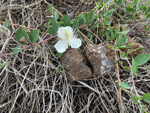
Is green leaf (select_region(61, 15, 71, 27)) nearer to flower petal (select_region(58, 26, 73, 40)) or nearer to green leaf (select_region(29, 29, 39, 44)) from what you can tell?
flower petal (select_region(58, 26, 73, 40))

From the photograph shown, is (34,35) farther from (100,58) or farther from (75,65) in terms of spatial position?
(100,58)

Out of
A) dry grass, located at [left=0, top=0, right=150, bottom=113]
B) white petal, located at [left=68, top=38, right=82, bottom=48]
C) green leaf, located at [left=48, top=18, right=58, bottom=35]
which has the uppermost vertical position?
green leaf, located at [left=48, top=18, right=58, bottom=35]

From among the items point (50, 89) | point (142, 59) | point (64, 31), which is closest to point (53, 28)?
point (64, 31)

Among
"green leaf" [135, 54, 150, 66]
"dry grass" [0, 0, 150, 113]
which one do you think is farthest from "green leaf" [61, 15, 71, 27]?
"green leaf" [135, 54, 150, 66]

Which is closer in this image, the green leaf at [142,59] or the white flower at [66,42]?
the green leaf at [142,59]

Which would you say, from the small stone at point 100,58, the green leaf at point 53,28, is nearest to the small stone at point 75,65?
the small stone at point 100,58

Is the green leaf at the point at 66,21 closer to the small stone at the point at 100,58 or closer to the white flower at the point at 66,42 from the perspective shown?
the white flower at the point at 66,42
